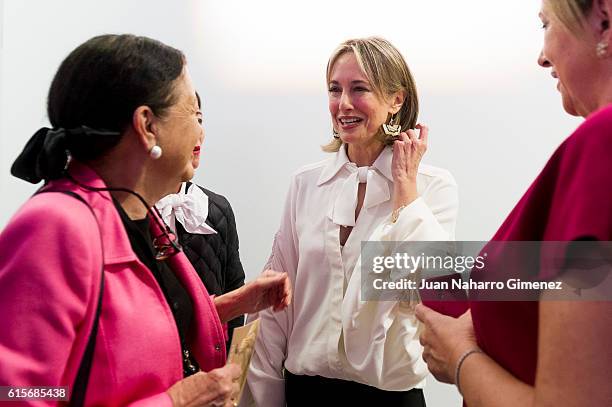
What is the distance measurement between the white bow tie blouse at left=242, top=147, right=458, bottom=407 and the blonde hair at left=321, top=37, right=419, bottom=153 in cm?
21

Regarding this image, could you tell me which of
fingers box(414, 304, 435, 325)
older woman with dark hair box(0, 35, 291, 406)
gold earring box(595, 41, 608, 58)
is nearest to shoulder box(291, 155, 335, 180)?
older woman with dark hair box(0, 35, 291, 406)

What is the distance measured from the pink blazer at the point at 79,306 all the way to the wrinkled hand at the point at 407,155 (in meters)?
0.99

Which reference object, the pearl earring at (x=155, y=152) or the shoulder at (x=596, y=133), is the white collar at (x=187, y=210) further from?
the shoulder at (x=596, y=133)

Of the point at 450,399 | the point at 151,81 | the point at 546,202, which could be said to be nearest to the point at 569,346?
the point at 546,202

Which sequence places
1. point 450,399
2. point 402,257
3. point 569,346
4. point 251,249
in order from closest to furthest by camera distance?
point 569,346 → point 402,257 → point 450,399 → point 251,249

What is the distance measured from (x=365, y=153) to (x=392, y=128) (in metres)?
0.12

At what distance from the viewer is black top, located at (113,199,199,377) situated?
4.00 feet

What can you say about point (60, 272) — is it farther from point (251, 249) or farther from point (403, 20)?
point (403, 20)

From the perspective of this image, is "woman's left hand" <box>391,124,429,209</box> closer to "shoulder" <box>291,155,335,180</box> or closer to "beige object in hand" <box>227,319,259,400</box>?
"shoulder" <box>291,155,335,180</box>

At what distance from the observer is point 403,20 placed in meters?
2.43

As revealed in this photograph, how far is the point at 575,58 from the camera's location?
904 millimetres

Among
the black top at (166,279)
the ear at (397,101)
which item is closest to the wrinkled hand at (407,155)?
the ear at (397,101)

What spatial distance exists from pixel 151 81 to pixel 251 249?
1443mm

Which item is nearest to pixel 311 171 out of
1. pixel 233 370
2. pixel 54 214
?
pixel 233 370
